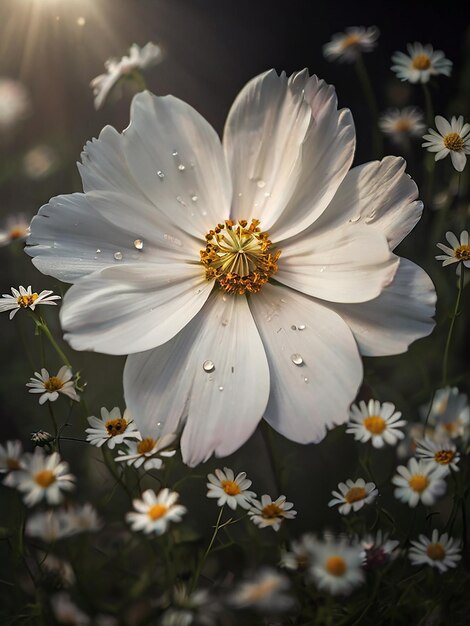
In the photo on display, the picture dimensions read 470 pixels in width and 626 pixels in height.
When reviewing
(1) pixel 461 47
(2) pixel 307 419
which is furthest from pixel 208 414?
(1) pixel 461 47

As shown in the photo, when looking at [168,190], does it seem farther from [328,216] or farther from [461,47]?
[461,47]

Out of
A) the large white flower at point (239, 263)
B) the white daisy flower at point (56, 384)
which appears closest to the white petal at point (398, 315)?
the large white flower at point (239, 263)

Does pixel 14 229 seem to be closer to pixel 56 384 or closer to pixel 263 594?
pixel 56 384

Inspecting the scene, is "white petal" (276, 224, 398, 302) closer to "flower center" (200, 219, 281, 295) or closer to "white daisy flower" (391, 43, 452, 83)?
"flower center" (200, 219, 281, 295)

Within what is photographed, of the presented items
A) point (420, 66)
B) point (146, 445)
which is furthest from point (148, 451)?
point (420, 66)

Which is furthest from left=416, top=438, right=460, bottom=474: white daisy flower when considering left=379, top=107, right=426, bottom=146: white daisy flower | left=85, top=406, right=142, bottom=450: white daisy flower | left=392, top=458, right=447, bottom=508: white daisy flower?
left=379, top=107, right=426, bottom=146: white daisy flower

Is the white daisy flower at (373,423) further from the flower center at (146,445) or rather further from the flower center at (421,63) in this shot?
the flower center at (421,63)
